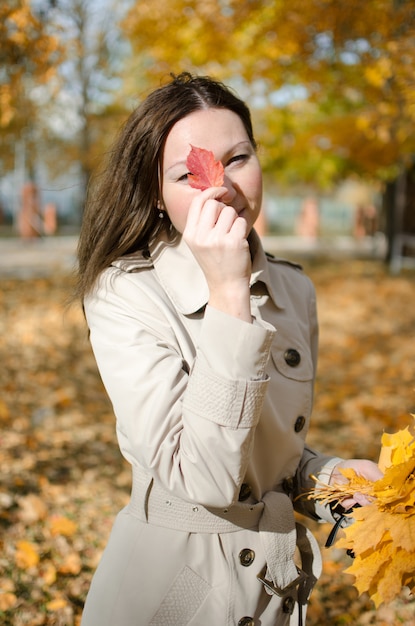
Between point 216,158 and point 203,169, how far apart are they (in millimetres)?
128

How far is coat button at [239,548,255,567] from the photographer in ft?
5.13

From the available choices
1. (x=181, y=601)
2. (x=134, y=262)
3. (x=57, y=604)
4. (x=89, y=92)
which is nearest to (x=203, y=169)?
(x=134, y=262)

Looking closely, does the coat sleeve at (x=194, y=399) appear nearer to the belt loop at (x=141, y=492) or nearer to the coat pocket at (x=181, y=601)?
the belt loop at (x=141, y=492)

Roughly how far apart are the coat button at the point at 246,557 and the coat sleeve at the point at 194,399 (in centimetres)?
35

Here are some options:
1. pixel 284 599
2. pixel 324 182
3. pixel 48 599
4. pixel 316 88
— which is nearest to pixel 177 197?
pixel 284 599

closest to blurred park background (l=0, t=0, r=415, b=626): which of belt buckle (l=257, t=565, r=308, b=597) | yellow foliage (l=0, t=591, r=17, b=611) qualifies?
yellow foliage (l=0, t=591, r=17, b=611)

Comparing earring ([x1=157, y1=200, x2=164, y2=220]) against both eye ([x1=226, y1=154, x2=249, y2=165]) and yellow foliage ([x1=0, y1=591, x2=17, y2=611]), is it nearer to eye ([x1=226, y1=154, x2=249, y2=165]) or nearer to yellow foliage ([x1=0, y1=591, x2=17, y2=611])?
eye ([x1=226, y1=154, x2=249, y2=165])

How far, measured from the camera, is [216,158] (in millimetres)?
1519

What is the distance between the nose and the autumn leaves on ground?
26.3 inches

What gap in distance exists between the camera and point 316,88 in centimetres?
895

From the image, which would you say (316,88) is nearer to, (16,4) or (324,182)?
(16,4)

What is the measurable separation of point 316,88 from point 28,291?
225 inches

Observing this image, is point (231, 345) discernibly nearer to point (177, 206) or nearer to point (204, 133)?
point (177, 206)

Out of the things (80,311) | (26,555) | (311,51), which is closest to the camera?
(26,555)
